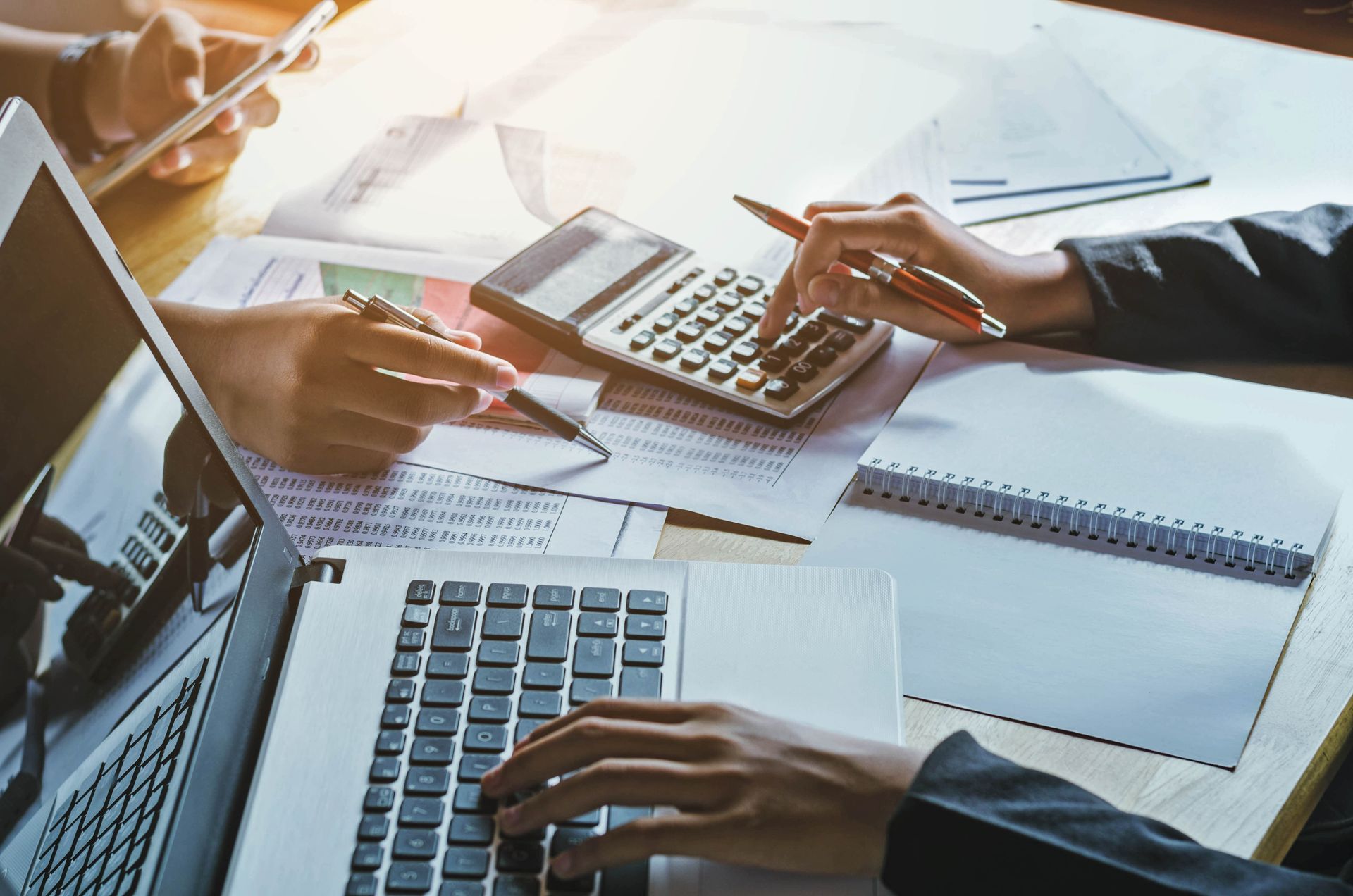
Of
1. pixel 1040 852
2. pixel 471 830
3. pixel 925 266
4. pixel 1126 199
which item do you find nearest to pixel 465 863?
pixel 471 830

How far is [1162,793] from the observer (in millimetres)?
480

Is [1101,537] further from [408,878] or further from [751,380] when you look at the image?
[408,878]

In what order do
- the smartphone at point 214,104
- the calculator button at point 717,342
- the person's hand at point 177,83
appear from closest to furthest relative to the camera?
the calculator button at point 717,342, the smartphone at point 214,104, the person's hand at point 177,83

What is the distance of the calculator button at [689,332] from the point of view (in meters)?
0.77

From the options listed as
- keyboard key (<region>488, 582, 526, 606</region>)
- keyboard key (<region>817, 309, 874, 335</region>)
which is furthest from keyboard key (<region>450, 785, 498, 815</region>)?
keyboard key (<region>817, 309, 874, 335</region>)

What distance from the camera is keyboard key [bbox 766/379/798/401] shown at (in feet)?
2.37

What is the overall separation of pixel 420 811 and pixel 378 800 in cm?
2

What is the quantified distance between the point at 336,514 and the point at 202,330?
0.19m

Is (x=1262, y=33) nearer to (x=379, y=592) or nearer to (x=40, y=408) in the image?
(x=379, y=592)

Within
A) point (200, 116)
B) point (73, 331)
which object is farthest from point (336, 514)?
point (200, 116)

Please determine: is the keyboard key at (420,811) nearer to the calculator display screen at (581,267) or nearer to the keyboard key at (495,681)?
the keyboard key at (495,681)

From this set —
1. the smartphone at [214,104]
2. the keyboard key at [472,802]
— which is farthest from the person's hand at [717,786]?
the smartphone at [214,104]

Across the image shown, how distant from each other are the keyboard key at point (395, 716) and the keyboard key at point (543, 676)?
5 centimetres

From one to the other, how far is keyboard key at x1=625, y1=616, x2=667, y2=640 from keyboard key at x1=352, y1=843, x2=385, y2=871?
15 centimetres
